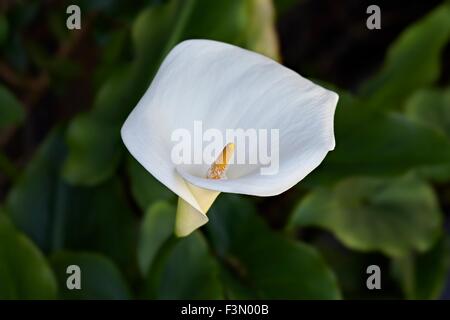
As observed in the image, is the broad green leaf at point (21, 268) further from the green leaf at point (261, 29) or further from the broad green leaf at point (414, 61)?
the broad green leaf at point (414, 61)

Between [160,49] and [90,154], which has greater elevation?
[160,49]

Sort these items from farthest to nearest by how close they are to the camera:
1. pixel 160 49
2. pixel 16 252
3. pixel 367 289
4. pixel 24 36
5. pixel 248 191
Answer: pixel 24 36 < pixel 367 289 < pixel 160 49 < pixel 16 252 < pixel 248 191

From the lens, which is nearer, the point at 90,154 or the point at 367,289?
the point at 90,154

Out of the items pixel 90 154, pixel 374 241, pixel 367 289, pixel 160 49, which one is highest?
pixel 160 49

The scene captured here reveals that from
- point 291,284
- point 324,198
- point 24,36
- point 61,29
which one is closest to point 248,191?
point 291,284

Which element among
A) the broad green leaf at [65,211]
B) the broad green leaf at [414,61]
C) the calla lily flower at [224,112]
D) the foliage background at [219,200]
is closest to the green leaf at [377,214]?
the foliage background at [219,200]

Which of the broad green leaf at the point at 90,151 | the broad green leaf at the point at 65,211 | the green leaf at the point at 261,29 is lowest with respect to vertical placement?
the broad green leaf at the point at 65,211

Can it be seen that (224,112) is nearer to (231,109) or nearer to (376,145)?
(231,109)
